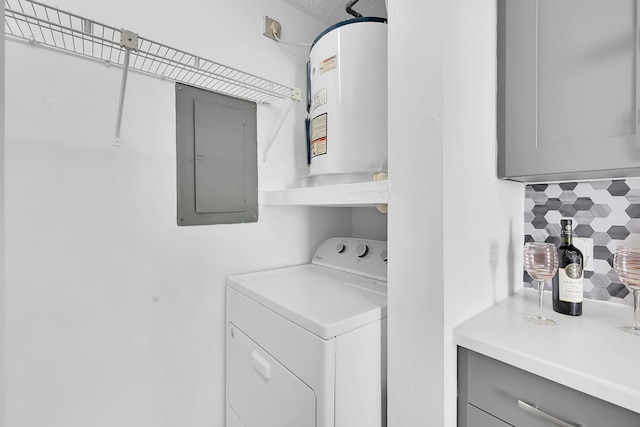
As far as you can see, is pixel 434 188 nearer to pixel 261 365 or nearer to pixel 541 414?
pixel 541 414

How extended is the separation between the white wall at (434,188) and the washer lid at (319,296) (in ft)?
0.46

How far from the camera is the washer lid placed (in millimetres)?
996

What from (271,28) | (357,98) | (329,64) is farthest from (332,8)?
(357,98)

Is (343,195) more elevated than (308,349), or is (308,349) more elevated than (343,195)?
(343,195)

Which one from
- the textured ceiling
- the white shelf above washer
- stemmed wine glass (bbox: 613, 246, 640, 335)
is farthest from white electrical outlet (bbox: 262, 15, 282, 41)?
stemmed wine glass (bbox: 613, 246, 640, 335)

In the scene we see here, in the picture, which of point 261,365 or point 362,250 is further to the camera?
point 362,250

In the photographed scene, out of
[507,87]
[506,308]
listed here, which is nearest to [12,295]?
[506,308]

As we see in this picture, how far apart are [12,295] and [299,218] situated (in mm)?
1260

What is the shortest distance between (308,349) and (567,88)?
118 centimetres

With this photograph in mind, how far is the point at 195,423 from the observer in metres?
1.45

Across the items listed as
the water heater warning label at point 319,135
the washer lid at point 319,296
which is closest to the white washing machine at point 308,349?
the washer lid at point 319,296

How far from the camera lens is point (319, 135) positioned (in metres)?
1.47

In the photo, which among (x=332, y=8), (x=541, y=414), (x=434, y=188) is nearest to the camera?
(x=541, y=414)

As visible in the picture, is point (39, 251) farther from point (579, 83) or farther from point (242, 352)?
point (579, 83)
